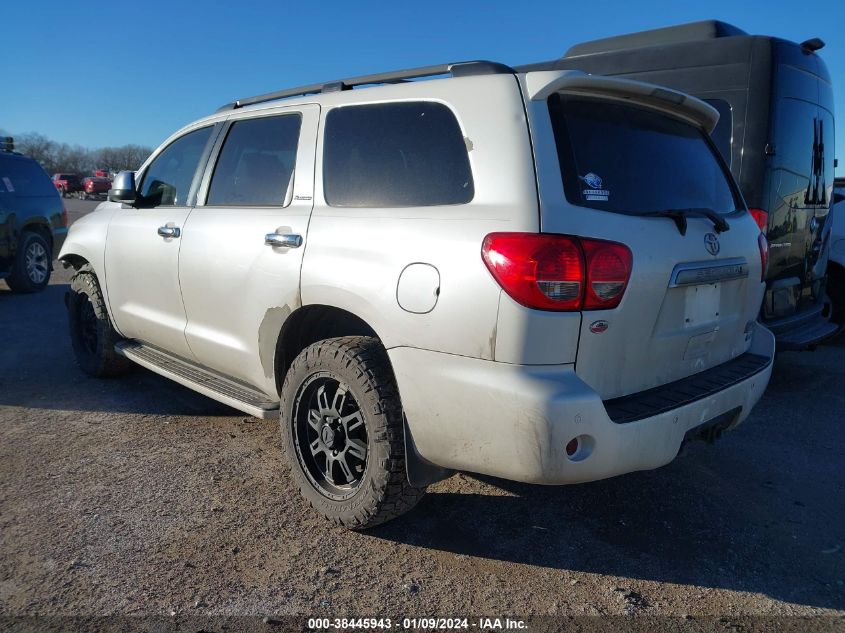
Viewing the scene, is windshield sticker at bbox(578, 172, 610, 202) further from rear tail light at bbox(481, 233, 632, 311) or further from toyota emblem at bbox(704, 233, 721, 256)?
toyota emblem at bbox(704, 233, 721, 256)

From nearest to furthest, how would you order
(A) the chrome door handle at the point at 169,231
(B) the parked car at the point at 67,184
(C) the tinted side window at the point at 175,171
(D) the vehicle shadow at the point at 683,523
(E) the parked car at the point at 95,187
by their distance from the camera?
(D) the vehicle shadow at the point at 683,523
(A) the chrome door handle at the point at 169,231
(C) the tinted side window at the point at 175,171
(E) the parked car at the point at 95,187
(B) the parked car at the point at 67,184

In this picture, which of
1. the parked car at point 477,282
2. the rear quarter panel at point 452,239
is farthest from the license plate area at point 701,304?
the rear quarter panel at point 452,239

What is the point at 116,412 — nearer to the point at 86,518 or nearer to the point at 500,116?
the point at 86,518

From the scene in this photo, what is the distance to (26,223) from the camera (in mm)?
9453

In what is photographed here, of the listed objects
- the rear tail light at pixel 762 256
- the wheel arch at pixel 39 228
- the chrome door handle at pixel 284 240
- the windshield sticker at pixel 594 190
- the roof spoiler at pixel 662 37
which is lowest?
the wheel arch at pixel 39 228

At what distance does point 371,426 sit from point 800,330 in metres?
3.78

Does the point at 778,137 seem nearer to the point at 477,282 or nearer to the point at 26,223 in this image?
the point at 477,282

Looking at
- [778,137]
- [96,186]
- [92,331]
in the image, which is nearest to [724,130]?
[778,137]

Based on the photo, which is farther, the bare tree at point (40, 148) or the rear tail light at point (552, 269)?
the bare tree at point (40, 148)

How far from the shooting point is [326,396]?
3.07 meters

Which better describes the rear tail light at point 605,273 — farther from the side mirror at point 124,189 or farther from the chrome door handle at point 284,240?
the side mirror at point 124,189

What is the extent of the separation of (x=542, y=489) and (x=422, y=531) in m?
0.75

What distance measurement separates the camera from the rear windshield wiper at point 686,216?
2674 mm

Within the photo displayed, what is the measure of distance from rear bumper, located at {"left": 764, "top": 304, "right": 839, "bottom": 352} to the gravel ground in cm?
71
